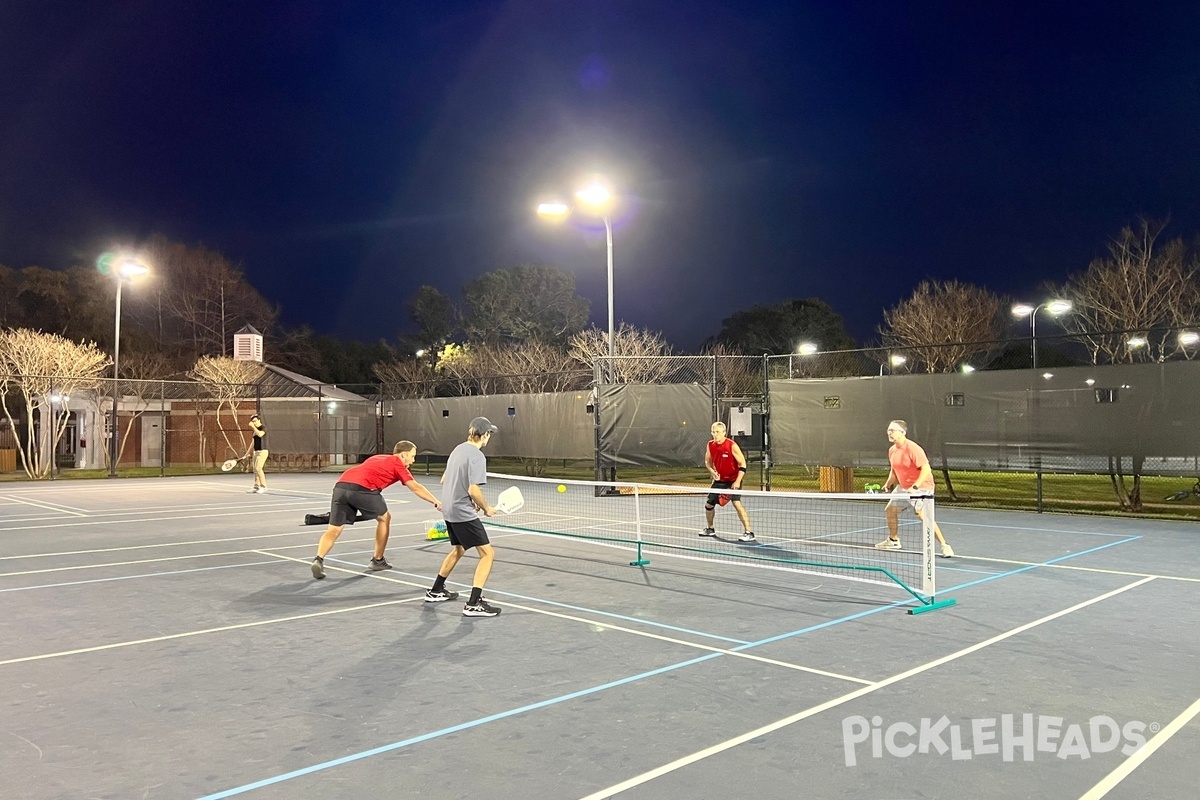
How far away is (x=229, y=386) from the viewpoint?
33.2m

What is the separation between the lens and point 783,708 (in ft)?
16.6

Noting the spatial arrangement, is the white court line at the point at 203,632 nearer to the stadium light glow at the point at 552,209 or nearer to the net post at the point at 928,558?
the net post at the point at 928,558

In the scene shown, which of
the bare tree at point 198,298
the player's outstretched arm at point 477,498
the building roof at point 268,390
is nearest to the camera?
the player's outstretched arm at point 477,498

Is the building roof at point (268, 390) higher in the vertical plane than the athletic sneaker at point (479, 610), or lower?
higher

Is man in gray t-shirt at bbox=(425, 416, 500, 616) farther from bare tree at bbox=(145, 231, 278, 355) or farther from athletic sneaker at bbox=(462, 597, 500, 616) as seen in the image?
bare tree at bbox=(145, 231, 278, 355)

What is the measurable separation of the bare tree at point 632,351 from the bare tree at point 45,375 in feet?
56.7

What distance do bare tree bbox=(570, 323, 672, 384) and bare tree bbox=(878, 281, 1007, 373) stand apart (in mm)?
8511

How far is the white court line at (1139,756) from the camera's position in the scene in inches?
154

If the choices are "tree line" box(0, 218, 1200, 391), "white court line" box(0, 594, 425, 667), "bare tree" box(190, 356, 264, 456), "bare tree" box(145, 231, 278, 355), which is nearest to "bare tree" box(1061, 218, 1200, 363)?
"tree line" box(0, 218, 1200, 391)

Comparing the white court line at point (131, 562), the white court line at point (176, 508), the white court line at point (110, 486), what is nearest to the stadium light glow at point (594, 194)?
the white court line at point (176, 508)

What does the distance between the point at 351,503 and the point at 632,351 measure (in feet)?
82.2

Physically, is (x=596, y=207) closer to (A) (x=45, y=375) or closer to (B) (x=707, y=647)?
(B) (x=707, y=647)

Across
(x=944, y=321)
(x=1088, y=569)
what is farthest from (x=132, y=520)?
(x=944, y=321)

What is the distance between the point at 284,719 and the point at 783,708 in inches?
116
